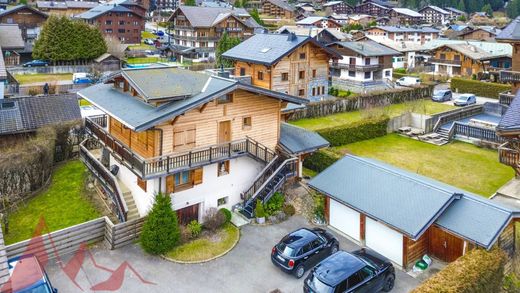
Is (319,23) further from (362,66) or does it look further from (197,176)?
(197,176)

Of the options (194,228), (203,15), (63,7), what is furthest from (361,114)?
(63,7)

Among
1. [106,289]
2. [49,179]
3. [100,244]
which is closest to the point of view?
[106,289]

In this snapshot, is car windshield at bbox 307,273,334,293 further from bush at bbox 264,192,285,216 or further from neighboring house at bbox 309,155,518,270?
bush at bbox 264,192,285,216

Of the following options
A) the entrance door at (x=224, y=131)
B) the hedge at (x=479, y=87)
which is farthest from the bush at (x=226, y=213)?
the hedge at (x=479, y=87)

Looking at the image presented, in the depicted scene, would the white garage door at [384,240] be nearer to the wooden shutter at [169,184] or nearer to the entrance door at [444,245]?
the entrance door at [444,245]

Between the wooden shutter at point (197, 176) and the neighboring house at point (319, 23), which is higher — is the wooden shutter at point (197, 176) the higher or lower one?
the lower one

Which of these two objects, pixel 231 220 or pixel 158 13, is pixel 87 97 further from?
pixel 158 13

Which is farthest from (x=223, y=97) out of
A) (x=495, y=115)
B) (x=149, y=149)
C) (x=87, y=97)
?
(x=495, y=115)
